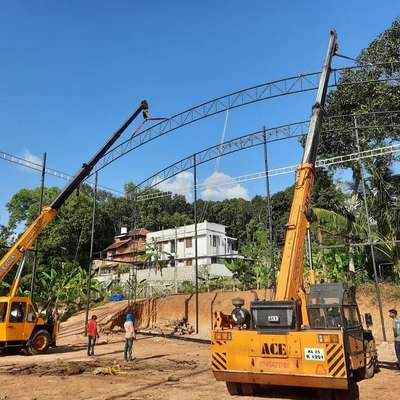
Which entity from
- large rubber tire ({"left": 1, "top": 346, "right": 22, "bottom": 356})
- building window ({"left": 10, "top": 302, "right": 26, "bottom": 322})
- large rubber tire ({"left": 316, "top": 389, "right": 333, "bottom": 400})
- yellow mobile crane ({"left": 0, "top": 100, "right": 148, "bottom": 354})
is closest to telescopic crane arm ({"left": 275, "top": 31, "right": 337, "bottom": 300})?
large rubber tire ({"left": 316, "top": 389, "right": 333, "bottom": 400})

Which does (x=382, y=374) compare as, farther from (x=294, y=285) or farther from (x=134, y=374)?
(x=134, y=374)

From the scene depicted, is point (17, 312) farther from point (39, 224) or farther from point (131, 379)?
point (131, 379)

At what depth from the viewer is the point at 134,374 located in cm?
1210

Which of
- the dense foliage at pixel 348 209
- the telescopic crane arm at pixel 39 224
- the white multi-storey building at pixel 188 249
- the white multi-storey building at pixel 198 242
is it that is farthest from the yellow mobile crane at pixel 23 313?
the white multi-storey building at pixel 198 242

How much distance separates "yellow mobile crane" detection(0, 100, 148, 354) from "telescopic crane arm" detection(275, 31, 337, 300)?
35.5 ft

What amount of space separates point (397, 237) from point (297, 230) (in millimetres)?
16165

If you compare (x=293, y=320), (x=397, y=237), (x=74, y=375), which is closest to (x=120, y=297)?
(x=397, y=237)

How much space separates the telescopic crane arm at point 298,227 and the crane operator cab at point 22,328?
38.2 feet

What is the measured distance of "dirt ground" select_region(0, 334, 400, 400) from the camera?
363 inches

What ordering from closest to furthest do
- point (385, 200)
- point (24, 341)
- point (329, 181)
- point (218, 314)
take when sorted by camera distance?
1. point (218, 314)
2. point (24, 341)
3. point (385, 200)
4. point (329, 181)

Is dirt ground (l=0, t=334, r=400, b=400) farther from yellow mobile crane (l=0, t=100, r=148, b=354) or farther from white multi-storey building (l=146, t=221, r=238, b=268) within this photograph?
white multi-storey building (l=146, t=221, r=238, b=268)

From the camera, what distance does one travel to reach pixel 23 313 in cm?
1712

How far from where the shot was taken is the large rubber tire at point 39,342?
57.1 feet

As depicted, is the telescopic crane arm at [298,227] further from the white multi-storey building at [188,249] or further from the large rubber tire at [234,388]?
the white multi-storey building at [188,249]
